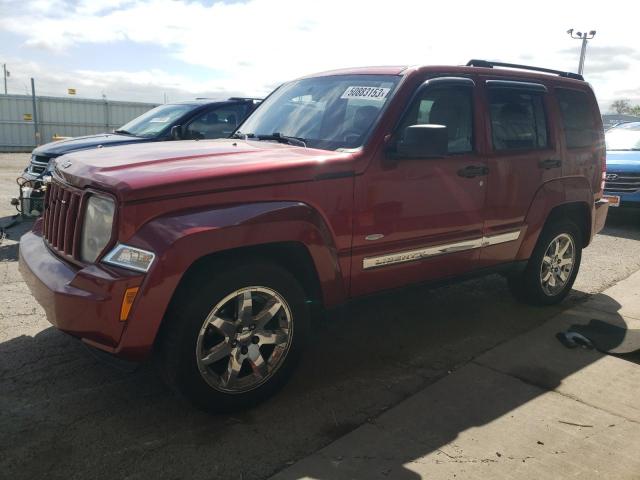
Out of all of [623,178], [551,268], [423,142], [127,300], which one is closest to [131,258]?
[127,300]

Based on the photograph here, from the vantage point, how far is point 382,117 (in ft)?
12.0

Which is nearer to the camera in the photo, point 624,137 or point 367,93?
point 367,93

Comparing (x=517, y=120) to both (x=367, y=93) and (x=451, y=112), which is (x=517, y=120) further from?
(x=367, y=93)

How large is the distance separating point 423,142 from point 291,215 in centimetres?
95

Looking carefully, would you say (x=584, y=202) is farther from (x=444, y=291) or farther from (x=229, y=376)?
(x=229, y=376)

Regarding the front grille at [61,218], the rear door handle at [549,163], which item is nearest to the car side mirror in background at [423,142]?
the rear door handle at [549,163]

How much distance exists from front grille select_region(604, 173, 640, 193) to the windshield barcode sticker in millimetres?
7215

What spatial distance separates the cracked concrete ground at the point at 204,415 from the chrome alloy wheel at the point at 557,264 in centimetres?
23

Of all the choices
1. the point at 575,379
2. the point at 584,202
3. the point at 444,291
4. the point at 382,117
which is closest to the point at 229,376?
the point at 382,117

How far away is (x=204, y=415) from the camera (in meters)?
3.18

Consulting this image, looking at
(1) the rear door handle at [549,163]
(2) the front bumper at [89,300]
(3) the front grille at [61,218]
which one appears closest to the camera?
(2) the front bumper at [89,300]

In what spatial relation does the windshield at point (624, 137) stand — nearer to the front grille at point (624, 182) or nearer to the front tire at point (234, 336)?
the front grille at point (624, 182)

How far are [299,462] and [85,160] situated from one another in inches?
82.8

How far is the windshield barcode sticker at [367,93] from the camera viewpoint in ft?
12.5
